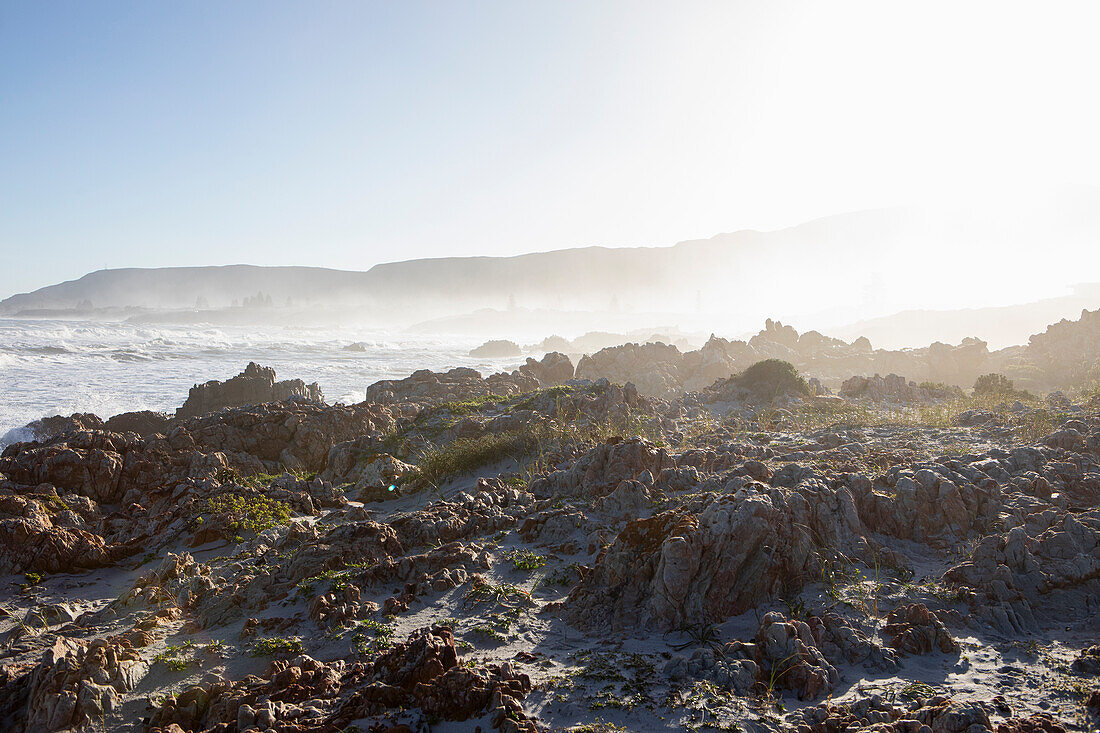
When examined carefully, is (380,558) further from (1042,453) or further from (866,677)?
(1042,453)

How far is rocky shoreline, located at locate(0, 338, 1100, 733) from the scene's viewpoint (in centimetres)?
403

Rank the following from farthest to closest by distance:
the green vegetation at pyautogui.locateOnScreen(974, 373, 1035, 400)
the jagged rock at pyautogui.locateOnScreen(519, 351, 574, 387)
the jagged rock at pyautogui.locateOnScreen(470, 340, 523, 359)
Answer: the jagged rock at pyautogui.locateOnScreen(470, 340, 523, 359) < the jagged rock at pyautogui.locateOnScreen(519, 351, 574, 387) < the green vegetation at pyautogui.locateOnScreen(974, 373, 1035, 400)

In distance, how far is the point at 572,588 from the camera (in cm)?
585

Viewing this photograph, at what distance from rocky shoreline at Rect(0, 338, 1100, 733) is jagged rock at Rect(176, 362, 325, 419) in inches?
305

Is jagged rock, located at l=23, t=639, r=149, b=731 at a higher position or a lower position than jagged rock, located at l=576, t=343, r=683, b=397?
lower

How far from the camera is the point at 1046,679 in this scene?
13.2ft

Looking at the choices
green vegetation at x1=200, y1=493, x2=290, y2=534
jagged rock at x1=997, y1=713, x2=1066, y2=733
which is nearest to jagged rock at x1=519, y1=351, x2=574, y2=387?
green vegetation at x1=200, y1=493, x2=290, y2=534

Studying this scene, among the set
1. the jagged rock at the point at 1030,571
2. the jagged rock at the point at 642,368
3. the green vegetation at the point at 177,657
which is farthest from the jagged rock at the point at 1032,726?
the jagged rock at the point at 642,368

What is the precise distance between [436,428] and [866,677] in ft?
31.6

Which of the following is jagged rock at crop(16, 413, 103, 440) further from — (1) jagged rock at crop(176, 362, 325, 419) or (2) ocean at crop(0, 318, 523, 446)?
(1) jagged rock at crop(176, 362, 325, 419)

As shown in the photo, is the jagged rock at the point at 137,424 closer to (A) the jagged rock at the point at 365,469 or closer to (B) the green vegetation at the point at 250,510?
(A) the jagged rock at the point at 365,469

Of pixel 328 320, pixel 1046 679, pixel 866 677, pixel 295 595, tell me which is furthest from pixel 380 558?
pixel 328 320

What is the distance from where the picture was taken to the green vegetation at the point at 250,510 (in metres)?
7.85

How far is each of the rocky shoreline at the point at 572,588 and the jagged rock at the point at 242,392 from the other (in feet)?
25.4
